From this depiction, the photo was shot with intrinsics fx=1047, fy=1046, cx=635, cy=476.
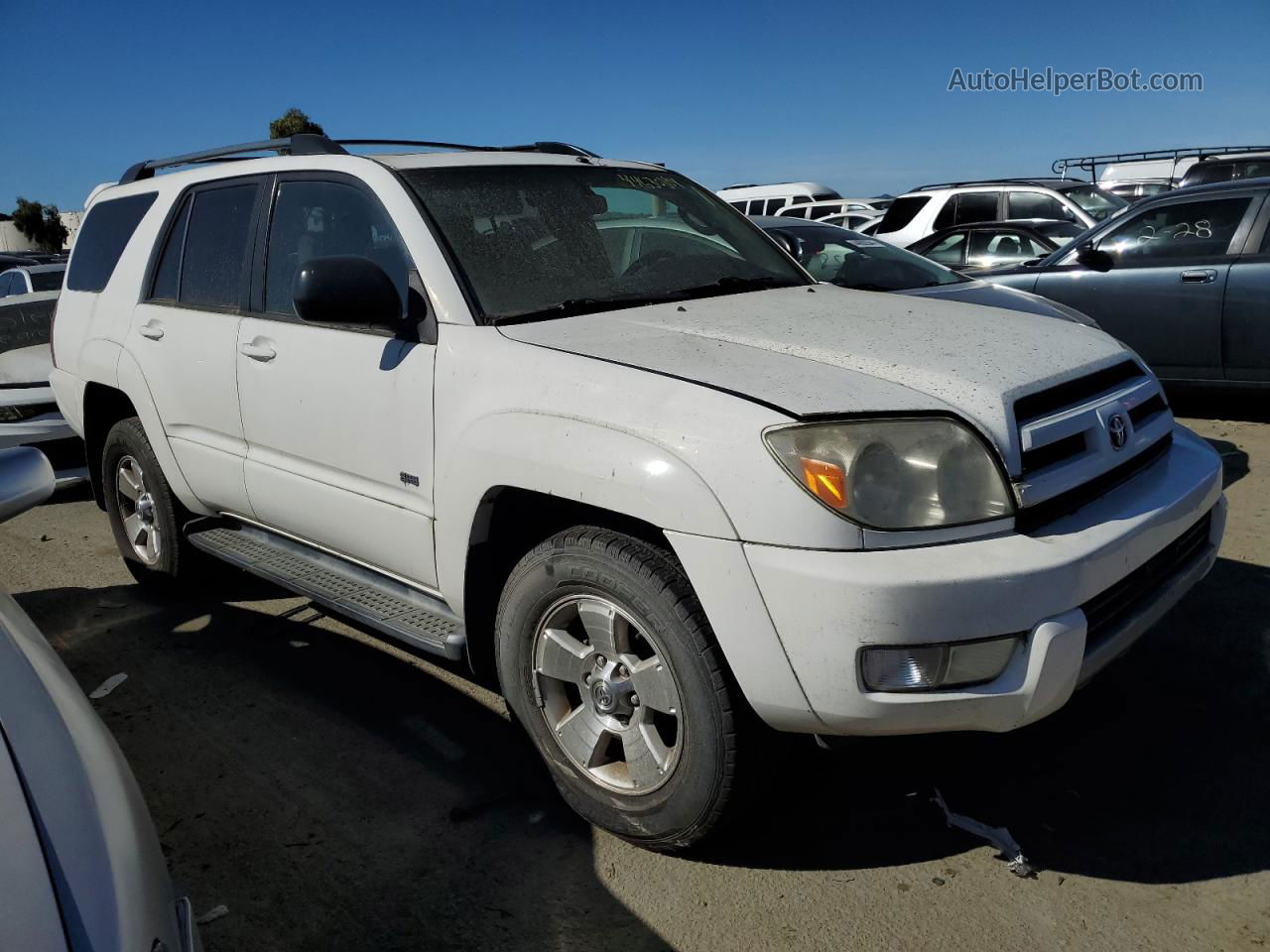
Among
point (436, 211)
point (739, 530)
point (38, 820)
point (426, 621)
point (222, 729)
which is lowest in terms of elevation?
point (222, 729)

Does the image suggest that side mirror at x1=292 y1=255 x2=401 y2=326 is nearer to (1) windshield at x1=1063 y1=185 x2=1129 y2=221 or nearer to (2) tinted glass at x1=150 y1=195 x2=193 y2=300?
(2) tinted glass at x1=150 y1=195 x2=193 y2=300

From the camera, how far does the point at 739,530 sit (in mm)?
2232

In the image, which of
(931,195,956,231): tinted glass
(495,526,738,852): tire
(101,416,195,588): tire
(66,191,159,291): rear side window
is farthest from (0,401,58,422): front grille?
(931,195,956,231): tinted glass

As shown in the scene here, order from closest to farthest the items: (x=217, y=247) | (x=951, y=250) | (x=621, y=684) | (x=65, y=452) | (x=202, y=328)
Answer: (x=621, y=684)
(x=202, y=328)
(x=217, y=247)
(x=65, y=452)
(x=951, y=250)

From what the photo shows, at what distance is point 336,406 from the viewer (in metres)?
3.24

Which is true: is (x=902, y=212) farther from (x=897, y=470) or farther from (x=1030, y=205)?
(x=897, y=470)

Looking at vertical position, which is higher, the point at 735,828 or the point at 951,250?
the point at 951,250

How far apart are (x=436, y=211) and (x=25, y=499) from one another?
1.45 m

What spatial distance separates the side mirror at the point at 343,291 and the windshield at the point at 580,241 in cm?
25

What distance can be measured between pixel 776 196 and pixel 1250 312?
1540 centimetres

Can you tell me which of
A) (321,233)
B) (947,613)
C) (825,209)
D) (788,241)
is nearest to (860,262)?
(788,241)

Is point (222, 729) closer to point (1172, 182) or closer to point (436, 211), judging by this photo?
point (436, 211)

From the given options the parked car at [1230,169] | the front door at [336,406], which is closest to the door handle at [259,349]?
the front door at [336,406]

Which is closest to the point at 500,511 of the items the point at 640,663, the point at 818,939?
the point at 640,663
